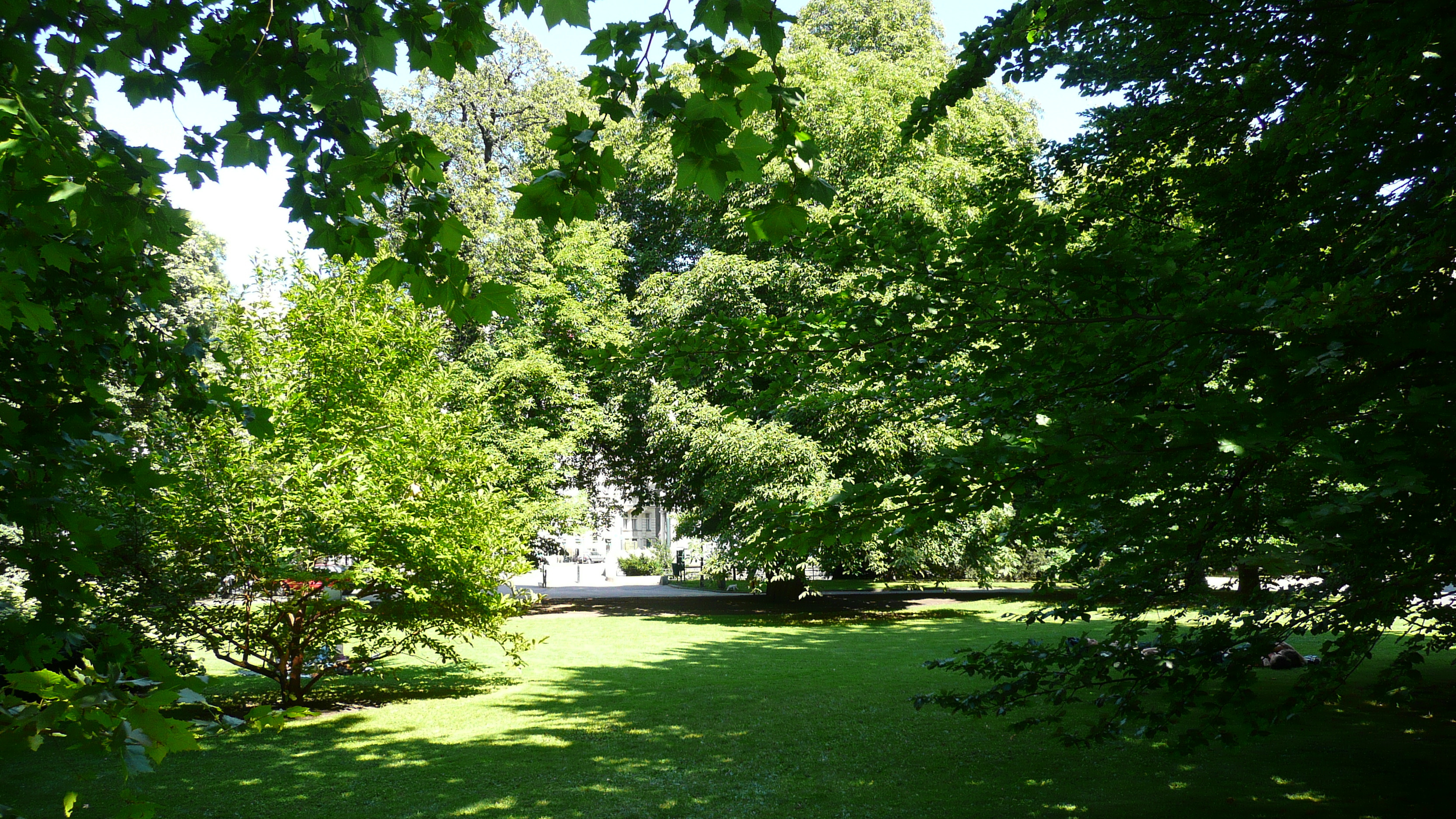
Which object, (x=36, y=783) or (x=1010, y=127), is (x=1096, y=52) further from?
(x=1010, y=127)

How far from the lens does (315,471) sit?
387 inches

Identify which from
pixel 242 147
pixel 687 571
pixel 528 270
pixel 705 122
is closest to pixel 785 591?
pixel 528 270

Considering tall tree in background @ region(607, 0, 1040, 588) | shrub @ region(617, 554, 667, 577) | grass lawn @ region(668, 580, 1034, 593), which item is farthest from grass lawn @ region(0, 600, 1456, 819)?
shrub @ region(617, 554, 667, 577)

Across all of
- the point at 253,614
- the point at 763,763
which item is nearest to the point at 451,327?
the point at 253,614

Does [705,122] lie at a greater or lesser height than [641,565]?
greater

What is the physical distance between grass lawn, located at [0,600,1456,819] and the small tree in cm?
118

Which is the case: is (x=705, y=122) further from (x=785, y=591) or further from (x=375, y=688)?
(x=785, y=591)

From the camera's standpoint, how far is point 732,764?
786cm

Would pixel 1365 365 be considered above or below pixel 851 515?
above

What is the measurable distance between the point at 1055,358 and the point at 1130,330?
2.52ft

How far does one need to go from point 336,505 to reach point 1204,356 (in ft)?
29.4

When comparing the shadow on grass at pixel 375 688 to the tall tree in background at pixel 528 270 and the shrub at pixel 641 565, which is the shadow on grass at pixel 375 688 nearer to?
the tall tree in background at pixel 528 270

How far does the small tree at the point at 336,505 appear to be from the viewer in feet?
32.2

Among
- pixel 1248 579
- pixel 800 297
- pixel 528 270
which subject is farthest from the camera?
pixel 528 270
